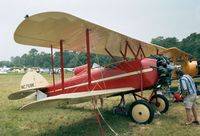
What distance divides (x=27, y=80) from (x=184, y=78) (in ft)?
16.9

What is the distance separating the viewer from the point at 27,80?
9359 millimetres

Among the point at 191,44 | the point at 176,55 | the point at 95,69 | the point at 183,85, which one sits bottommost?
the point at 183,85

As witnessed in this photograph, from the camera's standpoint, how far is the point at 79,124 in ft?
23.1

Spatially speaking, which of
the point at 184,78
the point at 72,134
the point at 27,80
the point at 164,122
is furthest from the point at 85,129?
the point at 27,80

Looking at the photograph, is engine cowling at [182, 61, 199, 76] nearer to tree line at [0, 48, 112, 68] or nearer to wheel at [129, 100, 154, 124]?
tree line at [0, 48, 112, 68]

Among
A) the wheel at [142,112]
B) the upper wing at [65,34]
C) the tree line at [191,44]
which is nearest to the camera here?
the upper wing at [65,34]

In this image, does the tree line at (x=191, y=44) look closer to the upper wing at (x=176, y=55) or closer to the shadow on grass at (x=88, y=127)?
the upper wing at (x=176, y=55)

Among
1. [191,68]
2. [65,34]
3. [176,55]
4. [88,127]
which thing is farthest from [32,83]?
[191,68]

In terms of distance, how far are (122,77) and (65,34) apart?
6.80 ft

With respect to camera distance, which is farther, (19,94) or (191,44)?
(191,44)

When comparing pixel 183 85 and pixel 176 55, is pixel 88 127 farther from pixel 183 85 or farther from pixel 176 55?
pixel 176 55

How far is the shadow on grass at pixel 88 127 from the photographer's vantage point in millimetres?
6203

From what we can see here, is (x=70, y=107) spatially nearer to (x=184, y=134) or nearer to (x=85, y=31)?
(x=85, y=31)

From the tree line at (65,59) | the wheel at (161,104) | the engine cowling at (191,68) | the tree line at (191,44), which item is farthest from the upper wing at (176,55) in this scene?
the tree line at (191,44)
